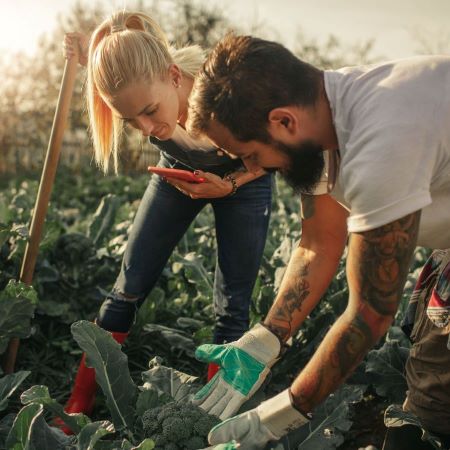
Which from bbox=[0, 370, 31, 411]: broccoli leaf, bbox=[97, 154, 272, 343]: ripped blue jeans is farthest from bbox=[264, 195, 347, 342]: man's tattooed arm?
bbox=[0, 370, 31, 411]: broccoli leaf

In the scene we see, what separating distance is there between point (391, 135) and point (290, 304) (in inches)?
39.2

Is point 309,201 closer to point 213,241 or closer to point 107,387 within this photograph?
point 107,387

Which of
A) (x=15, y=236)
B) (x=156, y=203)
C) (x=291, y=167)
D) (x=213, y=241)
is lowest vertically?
(x=213, y=241)

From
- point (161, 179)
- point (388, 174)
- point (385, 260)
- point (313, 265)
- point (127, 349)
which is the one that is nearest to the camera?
point (388, 174)

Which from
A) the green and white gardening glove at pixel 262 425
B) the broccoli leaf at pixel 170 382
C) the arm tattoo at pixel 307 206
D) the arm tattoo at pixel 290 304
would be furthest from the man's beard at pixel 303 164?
the broccoli leaf at pixel 170 382

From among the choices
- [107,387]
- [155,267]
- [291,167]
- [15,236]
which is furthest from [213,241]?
[291,167]

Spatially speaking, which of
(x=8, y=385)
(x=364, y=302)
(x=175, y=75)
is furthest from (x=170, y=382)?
(x=175, y=75)

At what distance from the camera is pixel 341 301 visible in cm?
407

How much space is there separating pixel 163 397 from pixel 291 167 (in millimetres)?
1055

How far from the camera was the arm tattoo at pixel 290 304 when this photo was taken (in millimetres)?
2629

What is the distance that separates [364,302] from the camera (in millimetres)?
1969

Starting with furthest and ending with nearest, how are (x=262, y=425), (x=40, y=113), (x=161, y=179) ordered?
(x=40, y=113), (x=161, y=179), (x=262, y=425)

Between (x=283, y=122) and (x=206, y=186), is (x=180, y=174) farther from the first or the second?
(x=283, y=122)

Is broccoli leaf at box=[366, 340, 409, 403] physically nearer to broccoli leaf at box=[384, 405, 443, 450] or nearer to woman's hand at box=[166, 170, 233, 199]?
broccoli leaf at box=[384, 405, 443, 450]
